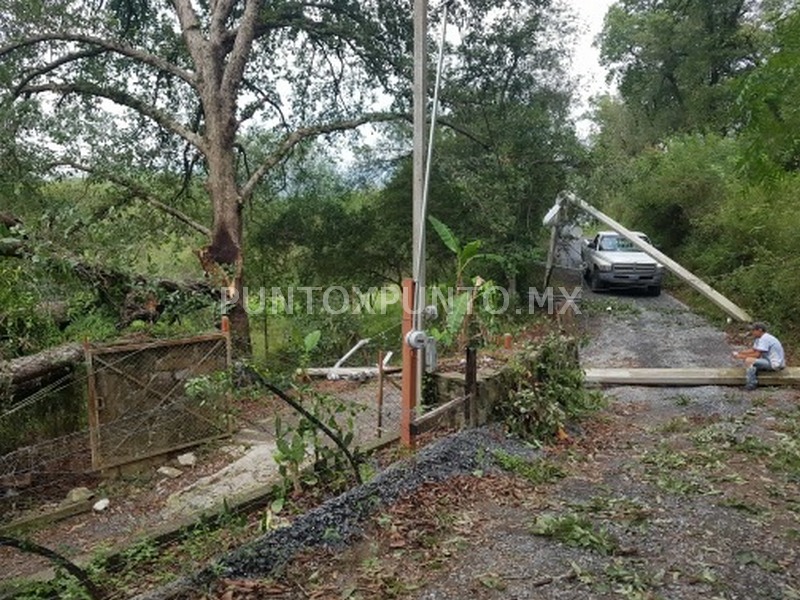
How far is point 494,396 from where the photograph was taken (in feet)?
18.8

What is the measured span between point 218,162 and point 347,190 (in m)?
4.82

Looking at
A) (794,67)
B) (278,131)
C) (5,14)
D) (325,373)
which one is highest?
(5,14)

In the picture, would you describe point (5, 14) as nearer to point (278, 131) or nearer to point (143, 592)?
point (278, 131)

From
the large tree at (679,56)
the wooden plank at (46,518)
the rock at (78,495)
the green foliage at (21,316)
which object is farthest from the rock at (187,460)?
the large tree at (679,56)

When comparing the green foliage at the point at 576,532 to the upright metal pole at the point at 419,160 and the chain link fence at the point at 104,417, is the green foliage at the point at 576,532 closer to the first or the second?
the upright metal pole at the point at 419,160

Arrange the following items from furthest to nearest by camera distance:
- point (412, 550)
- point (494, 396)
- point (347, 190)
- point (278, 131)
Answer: point (347, 190)
point (278, 131)
point (494, 396)
point (412, 550)

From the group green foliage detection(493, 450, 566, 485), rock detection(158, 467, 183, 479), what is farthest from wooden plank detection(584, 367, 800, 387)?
rock detection(158, 467, 183, 479)

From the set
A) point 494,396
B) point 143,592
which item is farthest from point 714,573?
point 143,592

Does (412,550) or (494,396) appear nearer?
(412,550)

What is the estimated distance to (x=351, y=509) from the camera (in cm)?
392

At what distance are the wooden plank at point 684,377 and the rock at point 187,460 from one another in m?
5.71

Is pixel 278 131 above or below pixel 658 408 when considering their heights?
above

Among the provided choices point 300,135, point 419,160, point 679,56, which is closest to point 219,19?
point 300,135

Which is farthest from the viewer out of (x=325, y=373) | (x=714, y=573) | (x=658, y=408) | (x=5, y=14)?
(x=325, y=373)
